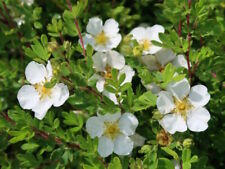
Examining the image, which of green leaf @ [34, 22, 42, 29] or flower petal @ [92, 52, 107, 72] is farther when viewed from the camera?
green leaf @ [34, 22, 42, 29]

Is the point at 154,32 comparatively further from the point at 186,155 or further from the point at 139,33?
the point at 186,155

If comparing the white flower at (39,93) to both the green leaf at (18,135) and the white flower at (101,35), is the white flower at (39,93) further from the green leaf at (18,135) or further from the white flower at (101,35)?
the white flower at (101,35)

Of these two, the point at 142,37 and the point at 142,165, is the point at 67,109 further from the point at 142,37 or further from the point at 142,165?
the point at 142,165

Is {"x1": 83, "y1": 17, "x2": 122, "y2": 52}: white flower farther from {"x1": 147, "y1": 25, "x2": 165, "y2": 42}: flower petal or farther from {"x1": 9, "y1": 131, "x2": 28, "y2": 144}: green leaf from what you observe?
{"x1": 9, "y1": 131, "x2": 28, "y2": 144}: green leaf

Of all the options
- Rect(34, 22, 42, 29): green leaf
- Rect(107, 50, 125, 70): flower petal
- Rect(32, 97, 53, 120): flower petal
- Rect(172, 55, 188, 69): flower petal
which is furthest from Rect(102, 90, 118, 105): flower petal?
Rect(34, 22, 42, 29): green leaf

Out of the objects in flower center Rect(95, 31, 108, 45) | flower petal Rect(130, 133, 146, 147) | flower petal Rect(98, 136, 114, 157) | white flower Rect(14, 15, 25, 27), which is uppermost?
white flower Rect(14, 15, 25, 27)

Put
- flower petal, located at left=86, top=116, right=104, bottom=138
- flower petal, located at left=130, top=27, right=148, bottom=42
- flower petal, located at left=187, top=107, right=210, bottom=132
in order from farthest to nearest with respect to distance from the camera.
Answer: flower petal, located at left=130, top=27, right=148, bottom=42
flower petal, located at left=86, top=116, right=104, bottom=138
flower petal, located at left=187, top=107, right=210, bottom=132

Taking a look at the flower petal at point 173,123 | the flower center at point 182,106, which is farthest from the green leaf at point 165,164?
the flower center at point 182,106

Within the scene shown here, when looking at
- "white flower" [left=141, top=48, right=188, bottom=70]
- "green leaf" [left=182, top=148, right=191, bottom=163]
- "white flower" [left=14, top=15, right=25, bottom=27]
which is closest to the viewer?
"green leaf" [left=182, top=148, right=191, bottom=163]

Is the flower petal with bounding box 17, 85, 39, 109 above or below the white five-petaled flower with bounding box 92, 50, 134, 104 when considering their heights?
above
